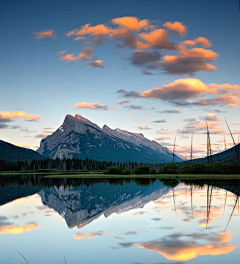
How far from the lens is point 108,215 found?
32.0m

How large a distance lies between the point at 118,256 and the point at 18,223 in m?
15.0

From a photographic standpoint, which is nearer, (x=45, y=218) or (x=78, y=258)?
(x=78, y=258)

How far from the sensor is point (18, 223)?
28.4 m

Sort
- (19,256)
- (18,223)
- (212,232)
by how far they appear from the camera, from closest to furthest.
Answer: (19,256)
(212,232)
(18,223)

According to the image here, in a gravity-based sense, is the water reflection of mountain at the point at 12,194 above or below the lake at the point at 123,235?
below

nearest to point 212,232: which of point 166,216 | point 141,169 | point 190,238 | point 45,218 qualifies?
point 190,238

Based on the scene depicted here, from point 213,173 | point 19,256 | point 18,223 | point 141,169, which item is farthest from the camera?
point 141,169

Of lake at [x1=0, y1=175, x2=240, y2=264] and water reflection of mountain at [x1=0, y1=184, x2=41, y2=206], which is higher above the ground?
lake at [x1=0, y1=175, x2=240, y2=264]

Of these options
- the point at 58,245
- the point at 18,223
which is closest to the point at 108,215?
the point at 18,223

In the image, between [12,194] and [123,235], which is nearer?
[123,235]

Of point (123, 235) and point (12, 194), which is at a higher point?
point (123, 235)

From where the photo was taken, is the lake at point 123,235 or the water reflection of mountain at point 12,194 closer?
the lake at point 123,235

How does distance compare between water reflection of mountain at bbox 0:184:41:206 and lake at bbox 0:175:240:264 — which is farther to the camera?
water reflection of mountain at bbox 0:184:41:206

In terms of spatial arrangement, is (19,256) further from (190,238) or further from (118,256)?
(190,238)
